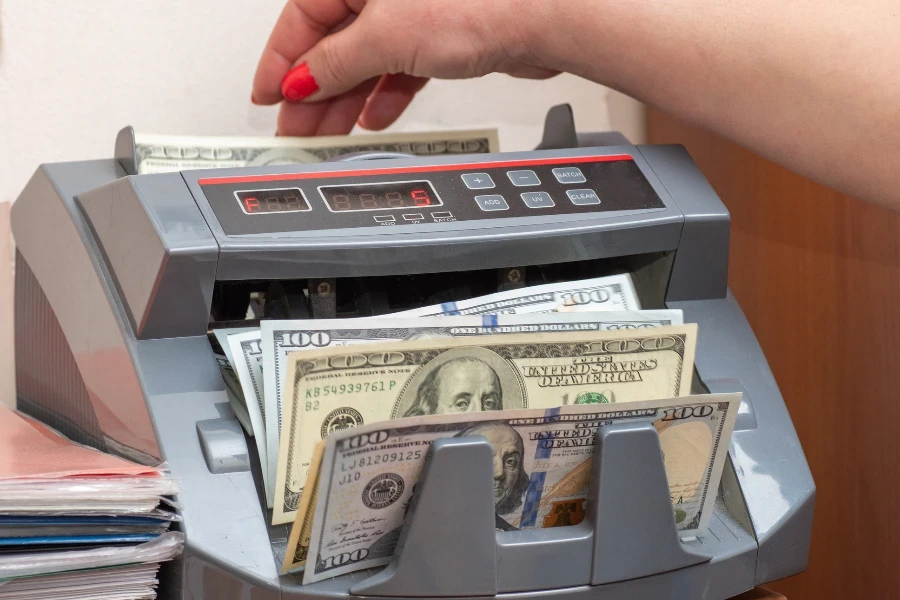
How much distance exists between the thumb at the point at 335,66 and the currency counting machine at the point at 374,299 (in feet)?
0.57

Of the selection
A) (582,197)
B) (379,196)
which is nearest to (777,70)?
(582,197)

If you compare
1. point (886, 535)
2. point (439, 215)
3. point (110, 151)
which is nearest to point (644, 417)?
point (439, 215)

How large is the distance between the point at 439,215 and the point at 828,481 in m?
0.44

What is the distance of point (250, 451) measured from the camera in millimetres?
492

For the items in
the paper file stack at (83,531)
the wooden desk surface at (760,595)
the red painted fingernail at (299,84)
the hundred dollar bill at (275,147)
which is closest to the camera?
the paper file stack at (83,531)

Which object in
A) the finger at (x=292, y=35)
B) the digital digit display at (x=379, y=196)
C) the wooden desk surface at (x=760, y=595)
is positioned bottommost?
the wooden desk surface at (x=760, y=595)

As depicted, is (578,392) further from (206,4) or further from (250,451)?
(206,4)

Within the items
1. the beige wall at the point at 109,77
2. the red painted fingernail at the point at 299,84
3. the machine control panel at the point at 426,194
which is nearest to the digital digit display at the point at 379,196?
the machine control panel at the point at 426,194

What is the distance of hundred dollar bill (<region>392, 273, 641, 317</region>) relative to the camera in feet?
1.81

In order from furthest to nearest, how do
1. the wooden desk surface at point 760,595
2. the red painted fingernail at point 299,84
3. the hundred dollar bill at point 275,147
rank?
1. the red painted fingernail at point 299,84
2. the hundred dollar bill at point 275,147
3. the wooden desk surface at point 760,595

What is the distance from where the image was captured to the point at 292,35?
818 mm

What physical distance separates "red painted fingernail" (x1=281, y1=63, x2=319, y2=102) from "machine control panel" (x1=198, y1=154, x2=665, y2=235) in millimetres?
239

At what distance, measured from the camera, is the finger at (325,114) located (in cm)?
84

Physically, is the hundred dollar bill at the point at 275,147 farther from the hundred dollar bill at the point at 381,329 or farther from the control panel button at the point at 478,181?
the hundred dollar bill at the point at 381,329
